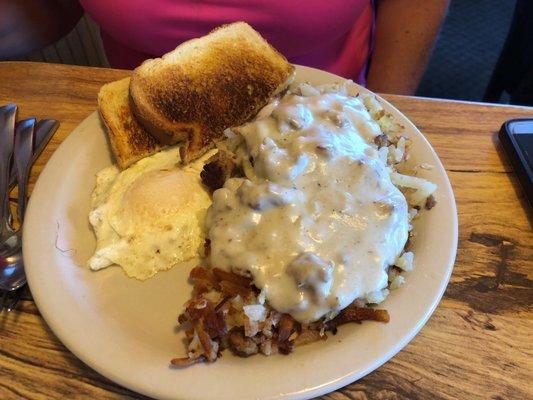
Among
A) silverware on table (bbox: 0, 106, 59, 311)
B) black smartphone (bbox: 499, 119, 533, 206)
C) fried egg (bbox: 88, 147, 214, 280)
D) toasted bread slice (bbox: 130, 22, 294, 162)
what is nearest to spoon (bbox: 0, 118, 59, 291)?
silverware on table (bbox: 0, 106, 59, 311)

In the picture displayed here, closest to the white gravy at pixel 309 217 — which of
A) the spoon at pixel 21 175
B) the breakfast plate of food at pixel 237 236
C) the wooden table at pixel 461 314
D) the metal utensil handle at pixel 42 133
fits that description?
the breakfast plate of food at pixel 237 236

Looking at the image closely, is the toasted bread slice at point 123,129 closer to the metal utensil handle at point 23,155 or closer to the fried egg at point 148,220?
the fried egg at point 148,220

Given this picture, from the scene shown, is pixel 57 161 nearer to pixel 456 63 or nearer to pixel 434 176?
pixel 434 176

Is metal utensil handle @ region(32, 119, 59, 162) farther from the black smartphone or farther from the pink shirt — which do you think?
the black smartphone

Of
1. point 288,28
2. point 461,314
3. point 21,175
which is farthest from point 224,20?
point 461,314

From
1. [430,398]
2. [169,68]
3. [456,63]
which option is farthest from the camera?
[456,63]

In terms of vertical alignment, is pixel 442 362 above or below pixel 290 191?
below

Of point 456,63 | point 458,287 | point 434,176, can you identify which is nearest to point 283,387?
point 458,287
